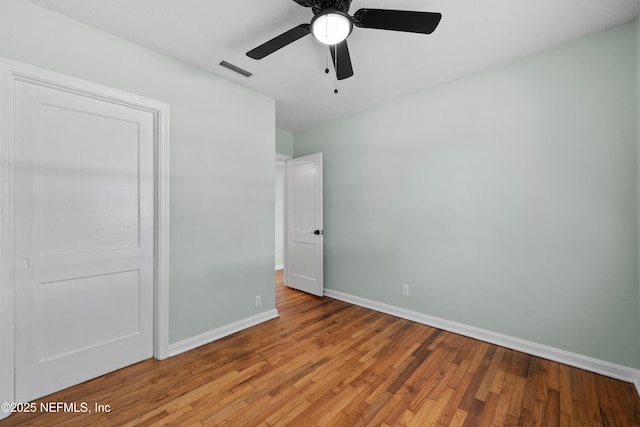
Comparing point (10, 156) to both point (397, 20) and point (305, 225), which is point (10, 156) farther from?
point (305, 225)

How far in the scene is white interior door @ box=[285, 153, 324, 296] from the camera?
388 centimetres

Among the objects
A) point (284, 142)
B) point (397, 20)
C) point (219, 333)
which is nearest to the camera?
point (397, 20)

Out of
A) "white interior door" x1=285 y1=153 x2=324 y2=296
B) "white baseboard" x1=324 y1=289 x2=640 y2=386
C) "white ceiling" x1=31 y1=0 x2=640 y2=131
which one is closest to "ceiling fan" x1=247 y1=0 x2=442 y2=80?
"white ceiling" x1=31 y1=0 x2=640 y2=131

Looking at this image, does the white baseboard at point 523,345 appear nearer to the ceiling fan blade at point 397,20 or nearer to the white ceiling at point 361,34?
the white ceiling at point 361,34

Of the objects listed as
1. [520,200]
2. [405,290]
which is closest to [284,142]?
[405,290]

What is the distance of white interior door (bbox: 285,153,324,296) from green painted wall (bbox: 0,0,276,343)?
0.87m

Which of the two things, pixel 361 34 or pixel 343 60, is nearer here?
pixel 343 60

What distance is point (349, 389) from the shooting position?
75.7 inches

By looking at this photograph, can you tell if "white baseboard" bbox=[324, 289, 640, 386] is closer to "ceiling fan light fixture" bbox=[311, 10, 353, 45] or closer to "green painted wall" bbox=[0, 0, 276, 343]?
"green painted wall" bbox=[0, 0, 276, 343]

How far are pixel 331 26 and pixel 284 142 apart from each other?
2928 millimetres

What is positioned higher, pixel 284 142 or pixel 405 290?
pixel 284 142

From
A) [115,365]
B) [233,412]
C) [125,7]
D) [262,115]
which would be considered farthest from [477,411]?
[125,7]

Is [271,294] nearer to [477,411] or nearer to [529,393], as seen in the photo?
[477,411]

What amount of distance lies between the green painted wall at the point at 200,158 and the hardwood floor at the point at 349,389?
0.52 metres
